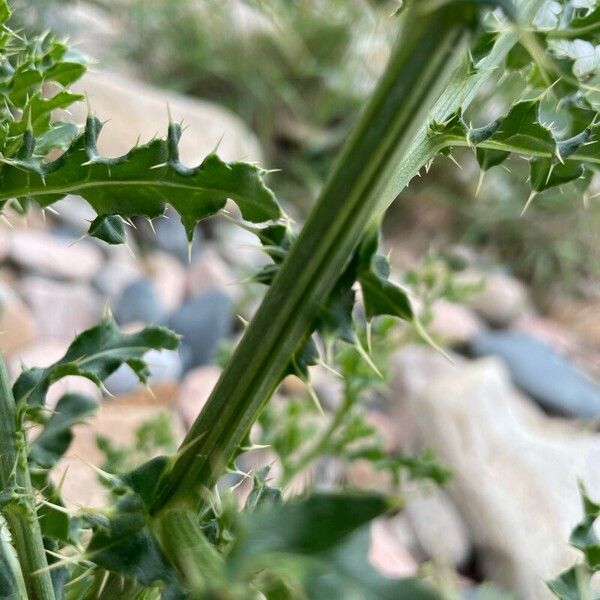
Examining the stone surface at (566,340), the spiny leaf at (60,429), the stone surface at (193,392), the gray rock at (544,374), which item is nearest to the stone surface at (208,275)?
the stone surface at (193,392)

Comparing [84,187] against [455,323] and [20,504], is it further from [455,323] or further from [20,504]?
[455,323]

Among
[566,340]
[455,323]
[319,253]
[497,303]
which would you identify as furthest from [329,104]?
[319,253]

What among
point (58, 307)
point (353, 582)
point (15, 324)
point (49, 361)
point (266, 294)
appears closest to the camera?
point (353, 582)

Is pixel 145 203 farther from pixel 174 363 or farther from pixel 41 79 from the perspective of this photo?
pixel 174 363

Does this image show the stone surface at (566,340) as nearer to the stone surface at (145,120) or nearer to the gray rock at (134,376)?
the stone surface at (145,120)

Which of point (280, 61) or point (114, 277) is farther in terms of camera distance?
point (280, 61)

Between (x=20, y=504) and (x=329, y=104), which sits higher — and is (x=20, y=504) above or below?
above

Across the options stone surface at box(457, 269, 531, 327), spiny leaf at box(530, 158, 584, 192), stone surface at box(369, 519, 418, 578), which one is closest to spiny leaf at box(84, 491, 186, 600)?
spiny leaf at box(530, 158, 584, 192)

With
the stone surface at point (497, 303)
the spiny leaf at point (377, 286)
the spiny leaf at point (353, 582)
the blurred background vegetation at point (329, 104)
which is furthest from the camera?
the blurred background vegetation at point (329, 104)
